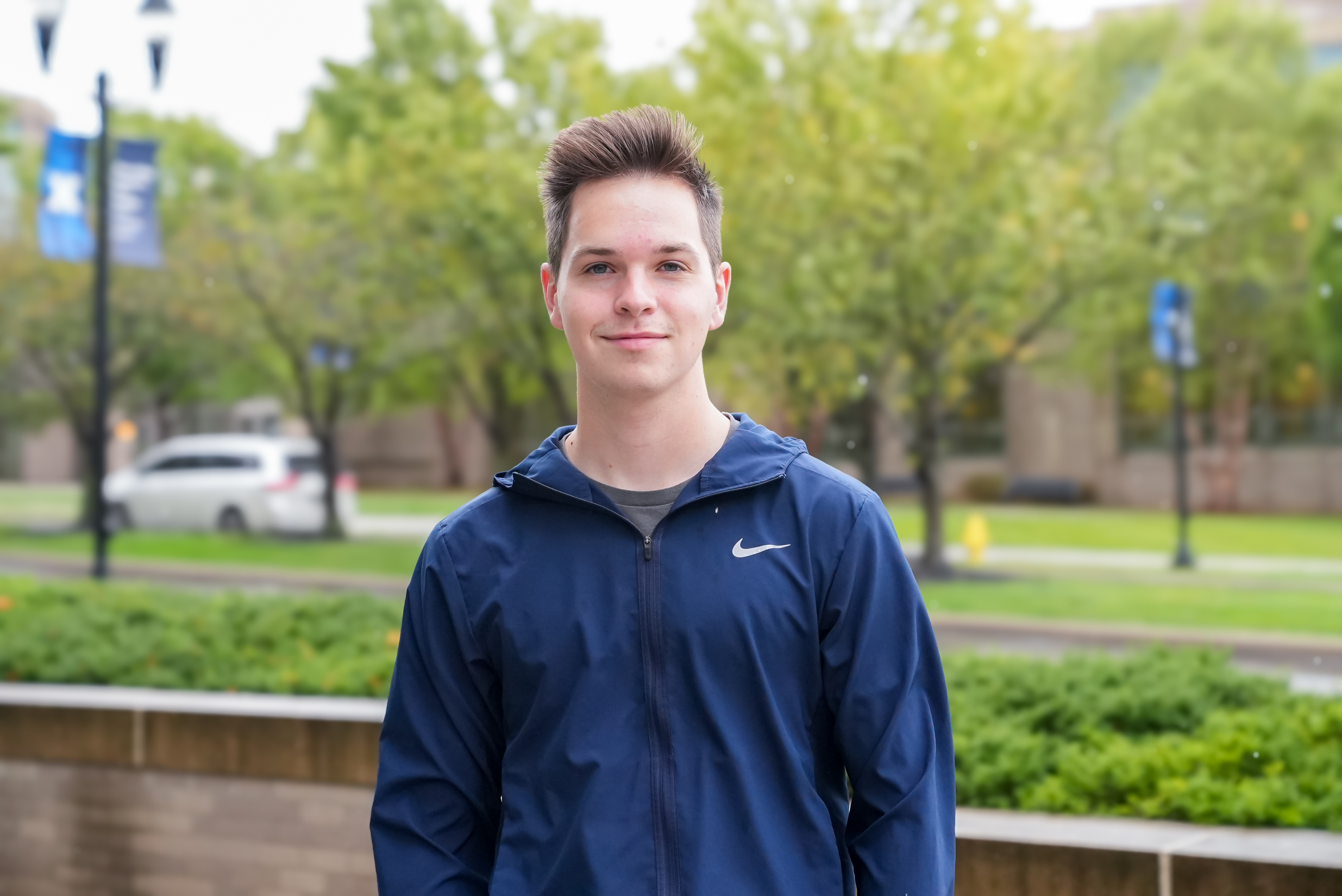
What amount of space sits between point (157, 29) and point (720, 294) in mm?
10130

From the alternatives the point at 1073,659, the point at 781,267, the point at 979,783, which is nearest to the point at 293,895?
the point at 979,783

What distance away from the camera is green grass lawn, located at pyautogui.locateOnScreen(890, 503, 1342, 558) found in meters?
27.6

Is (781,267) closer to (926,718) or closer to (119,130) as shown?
(926,718)

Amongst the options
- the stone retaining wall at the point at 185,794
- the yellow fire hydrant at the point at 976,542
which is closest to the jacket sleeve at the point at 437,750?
the stone retaining wall at the point at 185,794

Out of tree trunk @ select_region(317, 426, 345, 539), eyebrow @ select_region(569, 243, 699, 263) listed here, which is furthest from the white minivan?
eyebrow @ select_region(569, 243, 699, 263)

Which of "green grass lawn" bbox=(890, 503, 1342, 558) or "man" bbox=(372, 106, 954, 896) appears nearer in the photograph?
"man" bbox=(372, 106, 954, 896)

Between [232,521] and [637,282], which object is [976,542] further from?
[637,282]

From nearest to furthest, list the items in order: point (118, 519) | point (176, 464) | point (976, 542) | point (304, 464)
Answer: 1. point (976, 542)
2. point (304, 464)
3. point (176, 464)
4. point (118, 519)

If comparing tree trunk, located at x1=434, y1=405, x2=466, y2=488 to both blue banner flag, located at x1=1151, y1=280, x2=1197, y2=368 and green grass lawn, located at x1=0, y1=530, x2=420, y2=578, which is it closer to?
green grass lawn, located at x1=0, y1=530, x2=420, y2=578

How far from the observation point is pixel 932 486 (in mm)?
19656

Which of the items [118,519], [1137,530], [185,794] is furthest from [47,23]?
[1137,530]

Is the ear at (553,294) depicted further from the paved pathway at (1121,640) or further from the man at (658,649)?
the paved pathway at (1121,640)

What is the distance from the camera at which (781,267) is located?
1883 cm

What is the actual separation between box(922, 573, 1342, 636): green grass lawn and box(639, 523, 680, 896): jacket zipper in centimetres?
1311
